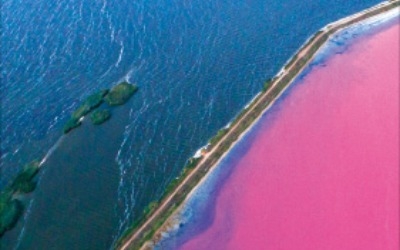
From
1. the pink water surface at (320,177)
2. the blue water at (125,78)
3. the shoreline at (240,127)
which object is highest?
the blue water at (125,78)

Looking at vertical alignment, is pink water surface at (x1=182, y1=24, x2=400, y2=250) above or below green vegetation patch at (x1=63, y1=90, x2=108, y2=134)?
below

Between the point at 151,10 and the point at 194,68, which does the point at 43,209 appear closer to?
the point at 194,68

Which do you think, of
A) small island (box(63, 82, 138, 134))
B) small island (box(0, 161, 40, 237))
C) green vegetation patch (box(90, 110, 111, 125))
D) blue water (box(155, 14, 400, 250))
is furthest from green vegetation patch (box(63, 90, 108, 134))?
blue water (box(155, 14, 400, 250))

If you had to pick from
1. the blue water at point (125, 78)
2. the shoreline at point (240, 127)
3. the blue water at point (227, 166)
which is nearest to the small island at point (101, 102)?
the blue water at point (125, 78)

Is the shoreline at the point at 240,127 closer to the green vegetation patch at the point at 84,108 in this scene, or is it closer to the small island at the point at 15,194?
the small island at the point at 15,194

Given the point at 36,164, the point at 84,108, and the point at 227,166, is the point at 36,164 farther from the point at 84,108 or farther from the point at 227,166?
the point at 227,166

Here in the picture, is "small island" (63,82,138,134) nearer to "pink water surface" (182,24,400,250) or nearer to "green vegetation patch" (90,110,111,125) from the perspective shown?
"green vegetation patch" (90,110,111,125)
